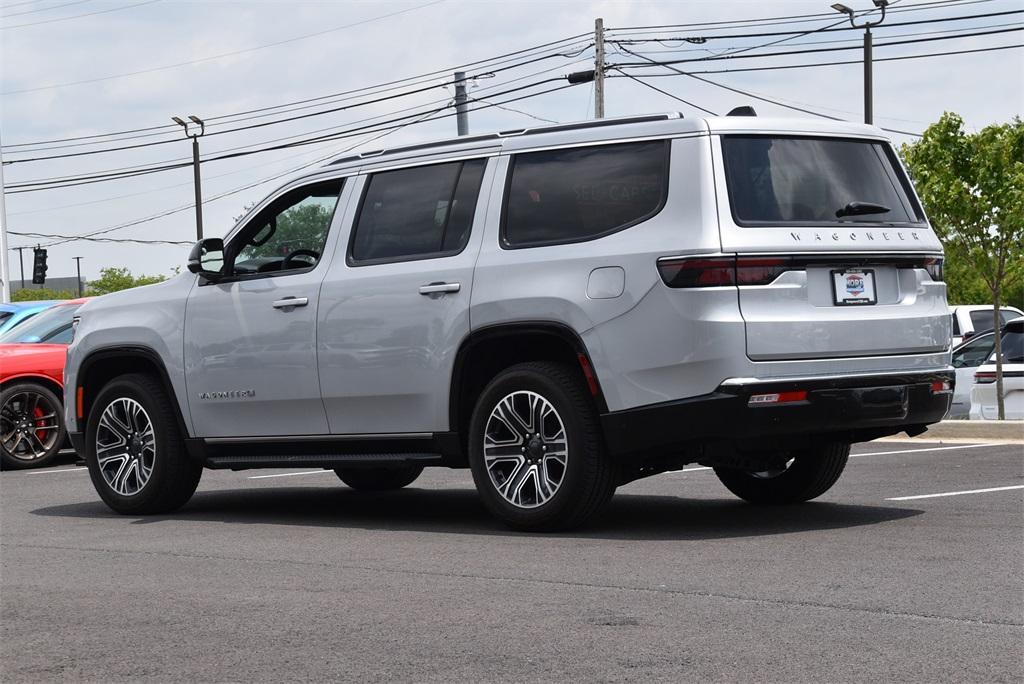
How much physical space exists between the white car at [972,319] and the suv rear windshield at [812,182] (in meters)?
16.3

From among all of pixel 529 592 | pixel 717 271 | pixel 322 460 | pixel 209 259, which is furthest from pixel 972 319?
pixel 529 592

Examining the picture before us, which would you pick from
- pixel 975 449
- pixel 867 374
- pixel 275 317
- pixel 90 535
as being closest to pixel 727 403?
pixel 867 374

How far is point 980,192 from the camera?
64.3 ft

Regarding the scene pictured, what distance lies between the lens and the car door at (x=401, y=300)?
27.4 feet

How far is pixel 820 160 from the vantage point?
7965 mm

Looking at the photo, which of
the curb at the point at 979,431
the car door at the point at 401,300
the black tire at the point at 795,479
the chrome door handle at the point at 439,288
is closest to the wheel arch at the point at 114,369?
the car door at the point at 401,300

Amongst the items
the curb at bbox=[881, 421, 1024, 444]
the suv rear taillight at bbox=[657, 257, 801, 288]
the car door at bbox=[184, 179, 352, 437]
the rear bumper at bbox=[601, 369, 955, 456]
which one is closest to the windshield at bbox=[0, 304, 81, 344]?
the car door at bbox=[184, 179, 352, 437]

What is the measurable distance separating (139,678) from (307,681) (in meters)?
0.58

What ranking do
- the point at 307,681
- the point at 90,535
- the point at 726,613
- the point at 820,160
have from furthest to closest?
the point at 90,535
the point at 820,160
the point at 726,613
the point at 307,681

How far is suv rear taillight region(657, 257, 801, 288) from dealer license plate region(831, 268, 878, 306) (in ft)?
1.27

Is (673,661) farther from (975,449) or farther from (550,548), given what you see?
(975,449)

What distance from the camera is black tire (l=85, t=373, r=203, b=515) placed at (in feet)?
31.7

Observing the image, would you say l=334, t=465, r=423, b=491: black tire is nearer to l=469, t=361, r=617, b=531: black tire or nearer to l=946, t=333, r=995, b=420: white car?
l=469, t=361, r=617, b=531: black tire

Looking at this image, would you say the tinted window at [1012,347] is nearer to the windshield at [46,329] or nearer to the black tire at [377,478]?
the black tire at [377,478]
